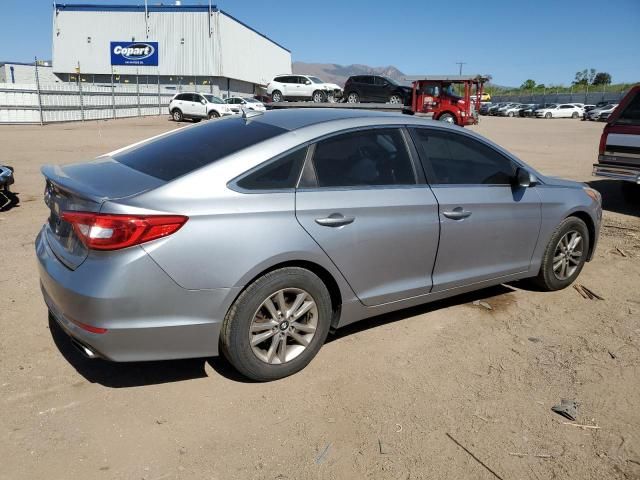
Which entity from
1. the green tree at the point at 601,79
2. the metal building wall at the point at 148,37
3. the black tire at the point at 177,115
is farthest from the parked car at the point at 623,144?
the green tree at the point at 601,79

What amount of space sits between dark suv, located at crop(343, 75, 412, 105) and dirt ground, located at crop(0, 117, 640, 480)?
22.0m

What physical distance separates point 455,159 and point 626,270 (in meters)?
2.90

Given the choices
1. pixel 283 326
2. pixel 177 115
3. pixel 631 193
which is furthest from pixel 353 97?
pixel 283 326

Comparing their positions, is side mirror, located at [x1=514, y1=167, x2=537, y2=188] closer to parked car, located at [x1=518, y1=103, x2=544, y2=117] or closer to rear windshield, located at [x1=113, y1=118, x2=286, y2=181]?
rear windshield, located at [x1=113, y1=118, x2=286, y2=181]

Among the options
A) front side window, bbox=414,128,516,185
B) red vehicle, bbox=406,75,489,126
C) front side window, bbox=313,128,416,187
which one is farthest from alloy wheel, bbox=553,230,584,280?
red vehicle, bbox=406,75,489,126

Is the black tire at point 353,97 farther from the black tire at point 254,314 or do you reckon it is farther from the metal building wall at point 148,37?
the metal building wall at point 148,37

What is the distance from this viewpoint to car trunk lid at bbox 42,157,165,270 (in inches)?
112

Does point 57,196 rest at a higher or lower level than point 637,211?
higher

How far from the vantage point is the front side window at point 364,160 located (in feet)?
11.1

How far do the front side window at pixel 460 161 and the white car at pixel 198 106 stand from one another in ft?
91.5

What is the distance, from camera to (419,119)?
13.0 feet

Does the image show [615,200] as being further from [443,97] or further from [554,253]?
[443,97]

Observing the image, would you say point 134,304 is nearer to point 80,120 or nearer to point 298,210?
point 298,210

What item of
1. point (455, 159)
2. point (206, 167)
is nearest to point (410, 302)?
point (455, 159)
